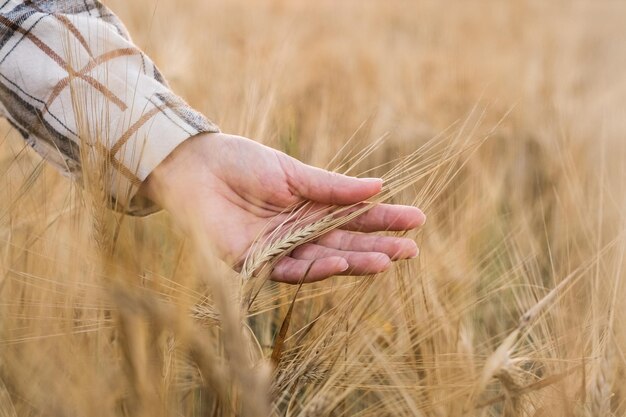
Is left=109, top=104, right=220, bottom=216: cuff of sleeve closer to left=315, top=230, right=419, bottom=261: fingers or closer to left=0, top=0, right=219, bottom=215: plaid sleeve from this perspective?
left=0, top=0, right=219, bottom=215: plaid sleeve

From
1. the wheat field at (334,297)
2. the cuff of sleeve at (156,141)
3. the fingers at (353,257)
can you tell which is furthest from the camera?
the cuff of sleeve at (156,141)

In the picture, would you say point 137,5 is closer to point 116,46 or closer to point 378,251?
point 116,46

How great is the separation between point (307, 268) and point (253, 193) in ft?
0.49

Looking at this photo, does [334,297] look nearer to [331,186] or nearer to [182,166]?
[331,186]

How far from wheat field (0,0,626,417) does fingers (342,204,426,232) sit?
0.02m

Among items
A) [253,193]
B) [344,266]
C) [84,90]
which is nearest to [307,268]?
[344,266]

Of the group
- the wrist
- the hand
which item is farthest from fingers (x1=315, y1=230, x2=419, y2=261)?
the wrist

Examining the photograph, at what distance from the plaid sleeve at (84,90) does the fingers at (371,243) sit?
19 cm

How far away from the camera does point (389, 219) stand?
0.73 m

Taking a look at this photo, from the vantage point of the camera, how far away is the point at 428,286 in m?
0.75

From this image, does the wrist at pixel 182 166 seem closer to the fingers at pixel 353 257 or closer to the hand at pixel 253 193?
the hand at pixel 253 193

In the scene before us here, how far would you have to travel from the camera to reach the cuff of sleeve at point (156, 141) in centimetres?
76

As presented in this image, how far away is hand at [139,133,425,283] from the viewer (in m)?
0.74

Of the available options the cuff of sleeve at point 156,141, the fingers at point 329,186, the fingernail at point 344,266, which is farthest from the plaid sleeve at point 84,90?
the fingernail at point 344,266
